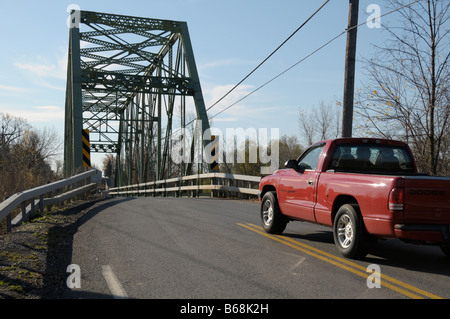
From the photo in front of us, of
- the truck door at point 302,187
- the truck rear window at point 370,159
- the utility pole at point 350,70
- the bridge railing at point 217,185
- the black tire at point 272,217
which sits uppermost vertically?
the utility pole at point 350,70

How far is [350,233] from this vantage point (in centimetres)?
654

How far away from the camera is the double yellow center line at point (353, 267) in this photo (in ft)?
15.6

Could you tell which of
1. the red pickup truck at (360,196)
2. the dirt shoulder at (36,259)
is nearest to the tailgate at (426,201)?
the red pickup truck at (360,196)

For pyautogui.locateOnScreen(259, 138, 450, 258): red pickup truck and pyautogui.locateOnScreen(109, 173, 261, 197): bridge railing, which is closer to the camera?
pyautogui.locateOnScreen(259, 138, 450, 258): red pickup truck

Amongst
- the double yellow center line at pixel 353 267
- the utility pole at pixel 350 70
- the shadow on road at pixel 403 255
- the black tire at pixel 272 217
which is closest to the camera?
the double yellow center line at pixel 353 267

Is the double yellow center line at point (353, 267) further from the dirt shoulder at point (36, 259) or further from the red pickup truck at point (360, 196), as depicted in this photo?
the dirt shoulder at point (36, 259)

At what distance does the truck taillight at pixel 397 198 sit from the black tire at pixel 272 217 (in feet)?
10.5

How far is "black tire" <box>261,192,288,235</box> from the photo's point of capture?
28.6ft

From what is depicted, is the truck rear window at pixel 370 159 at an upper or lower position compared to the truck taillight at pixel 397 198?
upper

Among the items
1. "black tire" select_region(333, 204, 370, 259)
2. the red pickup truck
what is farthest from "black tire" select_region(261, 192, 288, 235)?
"black tire" select_region(333, 204, 370, 259)

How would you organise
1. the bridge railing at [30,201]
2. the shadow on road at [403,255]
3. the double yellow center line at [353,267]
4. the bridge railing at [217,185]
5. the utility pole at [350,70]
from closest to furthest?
the double yellow center line at [353,267] < the shadow on road at [403,255] < the bridge railing at [30,201] < the utility pole at [350,70] < the bridge railing at [217,185]

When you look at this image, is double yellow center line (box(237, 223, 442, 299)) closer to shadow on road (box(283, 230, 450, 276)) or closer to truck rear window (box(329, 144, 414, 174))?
shadow on road (box(283, 230, 450, 276))
